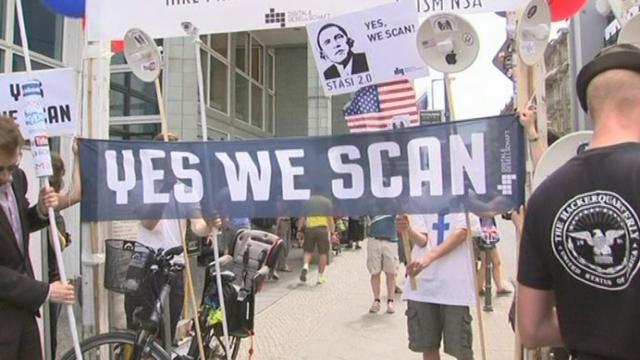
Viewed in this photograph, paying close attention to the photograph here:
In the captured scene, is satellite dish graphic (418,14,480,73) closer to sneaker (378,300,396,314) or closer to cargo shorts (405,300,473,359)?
cargo shorts (405,300,473,359)

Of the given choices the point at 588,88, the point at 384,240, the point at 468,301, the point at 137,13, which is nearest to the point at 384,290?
the point at 384,240

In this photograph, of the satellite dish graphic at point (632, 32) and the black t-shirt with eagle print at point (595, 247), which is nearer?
the black t-shirt with eagle print at point (595, 247)

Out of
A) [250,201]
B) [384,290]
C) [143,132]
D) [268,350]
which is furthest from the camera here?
[143,132]

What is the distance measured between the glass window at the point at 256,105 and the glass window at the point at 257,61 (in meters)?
0.28

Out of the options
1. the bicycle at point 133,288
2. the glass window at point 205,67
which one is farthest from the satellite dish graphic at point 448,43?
the glass window at point 205,67

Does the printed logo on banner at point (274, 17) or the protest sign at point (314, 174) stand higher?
the printed logo on banner at point (274, 17)

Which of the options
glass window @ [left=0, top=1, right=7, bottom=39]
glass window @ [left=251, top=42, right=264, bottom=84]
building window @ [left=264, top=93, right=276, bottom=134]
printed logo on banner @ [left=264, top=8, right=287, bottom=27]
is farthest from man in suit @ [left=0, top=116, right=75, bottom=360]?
building window @ [left=264, top=93, right=276, bottom=134]

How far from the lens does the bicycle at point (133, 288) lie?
382 centimetres

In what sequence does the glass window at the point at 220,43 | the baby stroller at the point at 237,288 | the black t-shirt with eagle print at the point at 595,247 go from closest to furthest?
the black t-shirt with eagle print at the point at 595,247 → the baby stroller at the point at 237,288 → the glass window at the point at 220,43

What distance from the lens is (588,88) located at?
5.83 feet

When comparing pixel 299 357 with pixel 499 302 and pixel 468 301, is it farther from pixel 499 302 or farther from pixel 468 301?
pixel 499 302

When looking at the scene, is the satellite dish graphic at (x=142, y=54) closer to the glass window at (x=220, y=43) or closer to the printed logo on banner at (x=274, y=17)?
the printed logo on banner at (x=274, y=17)

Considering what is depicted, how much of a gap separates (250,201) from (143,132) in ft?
26.3

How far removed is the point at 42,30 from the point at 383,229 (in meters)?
5.68
